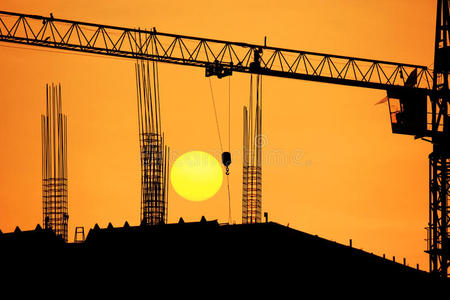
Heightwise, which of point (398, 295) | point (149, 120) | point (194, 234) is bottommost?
point (398, 295)

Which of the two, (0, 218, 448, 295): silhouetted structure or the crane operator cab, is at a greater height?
Answer: the crane operator cab

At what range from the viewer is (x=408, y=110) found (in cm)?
7831

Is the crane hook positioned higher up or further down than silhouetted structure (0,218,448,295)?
higher up

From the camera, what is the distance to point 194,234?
64875mm

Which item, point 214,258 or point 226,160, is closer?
point 214,258

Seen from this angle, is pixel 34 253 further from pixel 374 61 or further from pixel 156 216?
pixel 374 61

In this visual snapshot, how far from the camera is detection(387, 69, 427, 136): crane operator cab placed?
253ft

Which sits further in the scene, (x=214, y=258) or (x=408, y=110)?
(x=408, y=110)

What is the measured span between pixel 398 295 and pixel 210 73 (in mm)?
25665

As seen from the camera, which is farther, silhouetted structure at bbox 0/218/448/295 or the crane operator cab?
the crane operator cab

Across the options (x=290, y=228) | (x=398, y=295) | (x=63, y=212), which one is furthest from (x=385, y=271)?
(x=63, y=212)

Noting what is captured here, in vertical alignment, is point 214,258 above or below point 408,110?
below

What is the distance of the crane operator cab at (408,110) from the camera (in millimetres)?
77250

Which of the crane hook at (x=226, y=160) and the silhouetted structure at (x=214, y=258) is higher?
the crane hook at (x=226, y=160)
